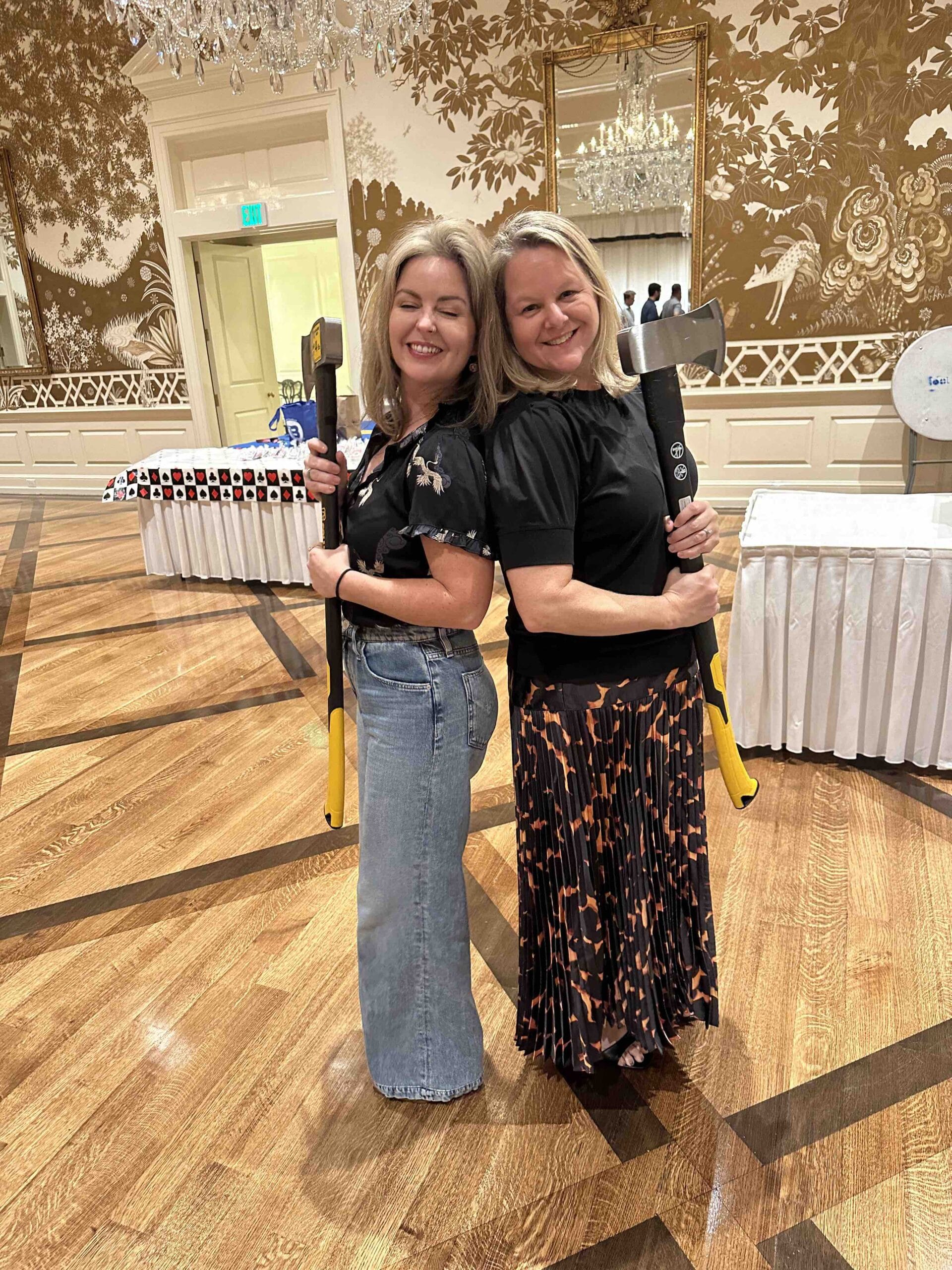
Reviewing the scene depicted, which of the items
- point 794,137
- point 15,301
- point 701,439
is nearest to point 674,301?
point 701,439

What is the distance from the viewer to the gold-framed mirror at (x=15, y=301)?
8.26m

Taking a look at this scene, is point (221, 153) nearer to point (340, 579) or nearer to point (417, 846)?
point (340, 579)

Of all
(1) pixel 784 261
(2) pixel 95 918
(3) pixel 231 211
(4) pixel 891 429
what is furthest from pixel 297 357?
(2) pixel 95 918

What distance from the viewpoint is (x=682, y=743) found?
4.86 ft

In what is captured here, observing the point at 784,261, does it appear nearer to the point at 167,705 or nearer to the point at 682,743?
the point at 167,705

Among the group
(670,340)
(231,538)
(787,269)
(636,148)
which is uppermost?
(636,148)

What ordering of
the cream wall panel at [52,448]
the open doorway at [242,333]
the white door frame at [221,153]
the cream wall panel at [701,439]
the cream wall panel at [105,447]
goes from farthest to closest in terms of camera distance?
1. the cream wall panel at [52,448]
2. the cream wall panel at [105,447]
3. the open doorway at [242,333]
4. the white door frame at [221,153]
5. the cream wall panel at [701,439]

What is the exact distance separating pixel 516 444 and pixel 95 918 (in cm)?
175

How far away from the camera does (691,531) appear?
4.27ft

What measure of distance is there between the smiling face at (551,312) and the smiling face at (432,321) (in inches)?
2.7

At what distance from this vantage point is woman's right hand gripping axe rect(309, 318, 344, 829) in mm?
1333

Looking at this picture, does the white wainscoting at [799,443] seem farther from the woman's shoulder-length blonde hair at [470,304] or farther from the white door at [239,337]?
the woman's shoulder-length blonde hair at [470,304]

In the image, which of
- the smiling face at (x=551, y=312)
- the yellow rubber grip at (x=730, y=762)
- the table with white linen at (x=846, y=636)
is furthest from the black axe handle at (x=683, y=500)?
the table with white linen at (x=846, y=636)

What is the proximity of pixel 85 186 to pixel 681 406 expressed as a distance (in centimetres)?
862
